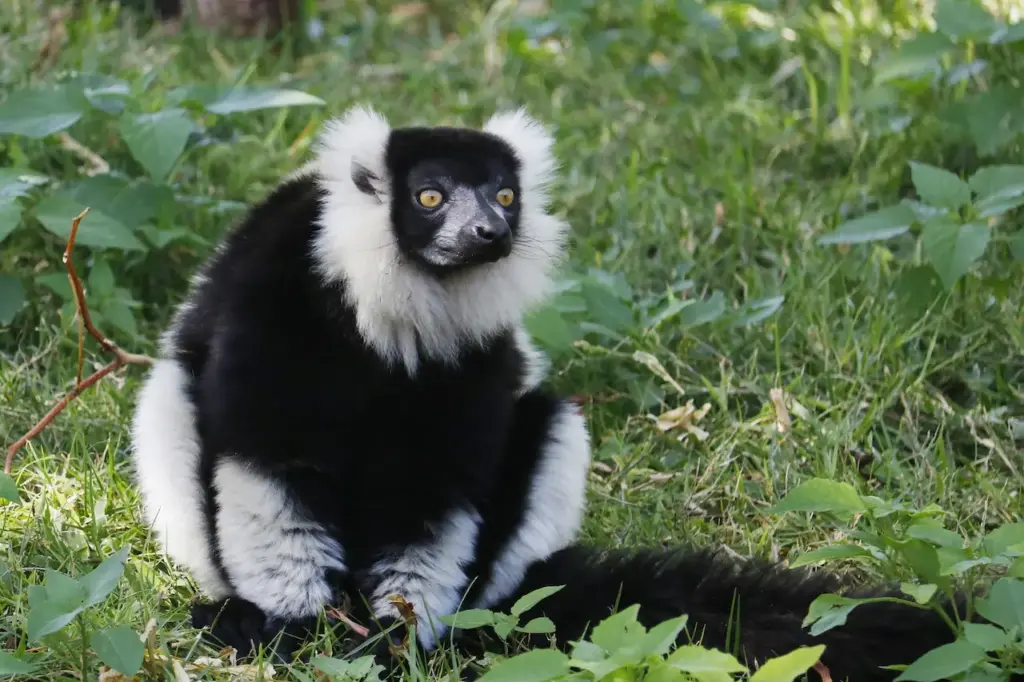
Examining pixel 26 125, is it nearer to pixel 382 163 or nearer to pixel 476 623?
pixel 382 163

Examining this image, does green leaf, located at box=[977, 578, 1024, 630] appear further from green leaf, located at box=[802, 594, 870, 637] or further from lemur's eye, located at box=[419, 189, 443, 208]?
lemur's eye, located at box=[419, 189, 443, 208]

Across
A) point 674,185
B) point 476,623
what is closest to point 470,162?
point 476,623

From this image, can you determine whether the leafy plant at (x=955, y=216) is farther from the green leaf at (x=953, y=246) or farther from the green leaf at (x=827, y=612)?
the green leaf at (x=827, y=612)

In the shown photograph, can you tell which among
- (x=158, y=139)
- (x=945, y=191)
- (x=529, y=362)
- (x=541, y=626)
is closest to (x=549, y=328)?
(x=529, y=362)

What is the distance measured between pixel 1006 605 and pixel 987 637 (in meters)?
0.10

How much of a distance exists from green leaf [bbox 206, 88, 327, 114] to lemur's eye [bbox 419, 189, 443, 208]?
1.36m

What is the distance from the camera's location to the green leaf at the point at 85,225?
15.3 feet

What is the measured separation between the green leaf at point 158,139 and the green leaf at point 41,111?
0.69ft

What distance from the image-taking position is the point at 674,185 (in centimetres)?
604

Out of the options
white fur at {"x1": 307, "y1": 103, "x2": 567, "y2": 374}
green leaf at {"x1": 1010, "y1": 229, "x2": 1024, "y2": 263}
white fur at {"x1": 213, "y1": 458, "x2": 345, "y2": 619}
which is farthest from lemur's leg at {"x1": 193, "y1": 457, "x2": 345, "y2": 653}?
green leaf at {"x1": 1010, "y1": 229, "x2": 1024, "y2": 263}

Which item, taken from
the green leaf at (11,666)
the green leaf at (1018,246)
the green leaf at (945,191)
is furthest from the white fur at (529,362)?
the green leaf at (1018,246)

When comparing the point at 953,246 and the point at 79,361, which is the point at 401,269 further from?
the point at 953,246

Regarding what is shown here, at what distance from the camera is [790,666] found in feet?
8.63

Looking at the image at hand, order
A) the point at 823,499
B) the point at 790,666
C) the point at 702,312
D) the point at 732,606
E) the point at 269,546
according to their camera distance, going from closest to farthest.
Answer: the point at 790,666 < the point at 823,499 < the point at 732,606 < the point at 269,546 < the point at 702,312
